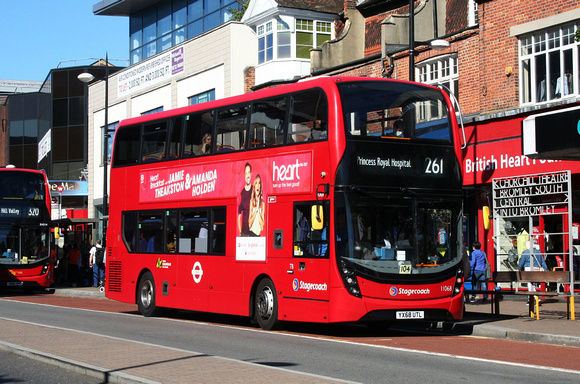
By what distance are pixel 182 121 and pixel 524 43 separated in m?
10.3

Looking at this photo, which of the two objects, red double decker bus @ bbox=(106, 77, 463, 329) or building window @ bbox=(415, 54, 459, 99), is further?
building window @ bbox=(415, 54, 459, 99)

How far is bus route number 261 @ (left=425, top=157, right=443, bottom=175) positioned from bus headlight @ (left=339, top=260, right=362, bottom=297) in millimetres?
2302

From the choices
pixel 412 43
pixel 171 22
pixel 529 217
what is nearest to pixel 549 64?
pixel 412 43

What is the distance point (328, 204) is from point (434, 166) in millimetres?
2147

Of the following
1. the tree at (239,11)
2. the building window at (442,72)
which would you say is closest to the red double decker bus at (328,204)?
the building window at (442,72)

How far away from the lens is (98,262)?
3312 centimetres

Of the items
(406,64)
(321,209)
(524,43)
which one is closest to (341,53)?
(406,64)

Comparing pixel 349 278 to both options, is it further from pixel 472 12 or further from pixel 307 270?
pixel 472 12

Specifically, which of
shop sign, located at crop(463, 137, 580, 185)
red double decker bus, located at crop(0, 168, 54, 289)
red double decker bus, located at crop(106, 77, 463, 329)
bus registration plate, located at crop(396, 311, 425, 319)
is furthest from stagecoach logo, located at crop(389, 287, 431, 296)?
red double decker bus, located at crop(0, 168, 54, 289)

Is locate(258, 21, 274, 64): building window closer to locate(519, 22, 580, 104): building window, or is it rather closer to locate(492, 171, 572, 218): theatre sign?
locate(519, 22, 580, 104): building window

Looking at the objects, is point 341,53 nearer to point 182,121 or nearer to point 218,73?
point 218,73

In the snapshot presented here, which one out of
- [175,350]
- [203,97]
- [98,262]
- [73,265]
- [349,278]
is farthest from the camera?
[203,97]

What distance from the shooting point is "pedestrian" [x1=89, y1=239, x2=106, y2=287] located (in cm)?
3297

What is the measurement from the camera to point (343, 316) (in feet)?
46.6
